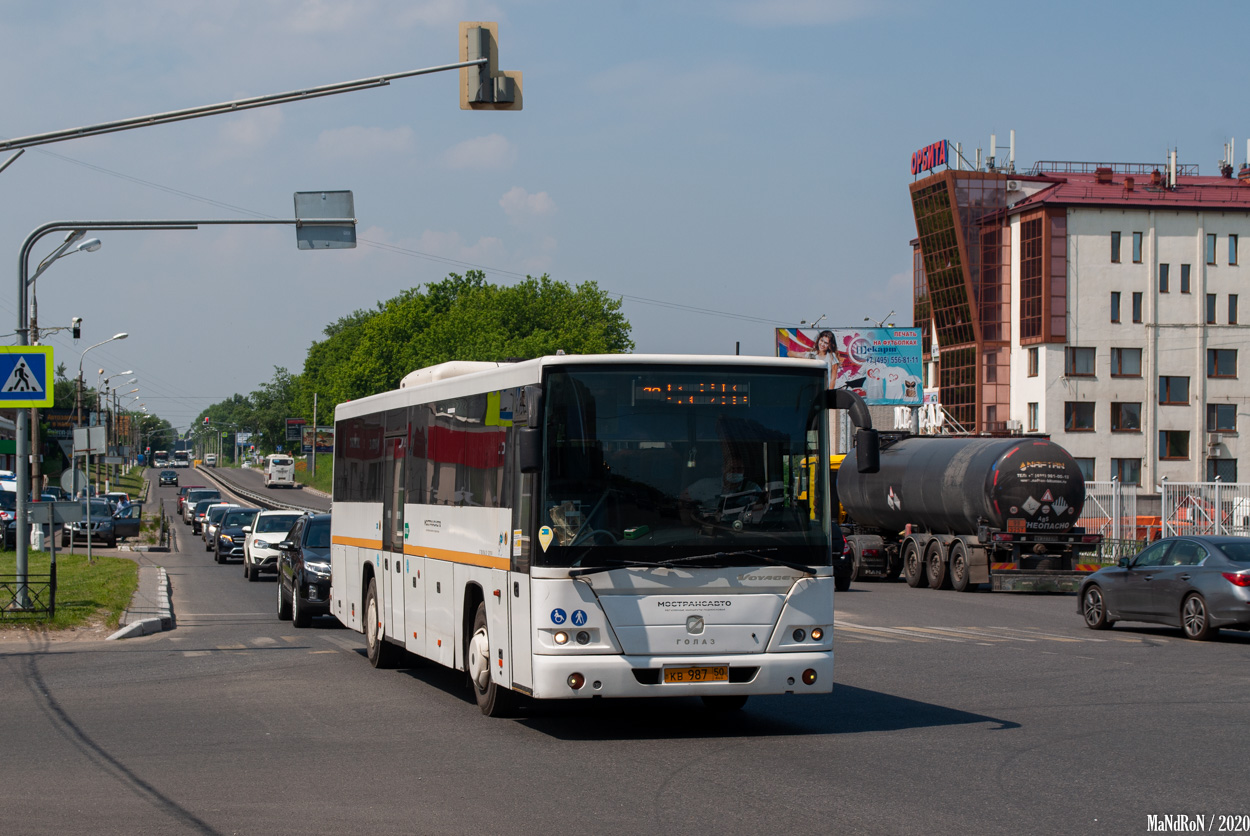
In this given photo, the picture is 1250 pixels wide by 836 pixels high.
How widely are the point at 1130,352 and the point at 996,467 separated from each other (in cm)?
4665

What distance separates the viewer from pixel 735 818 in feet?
25.4

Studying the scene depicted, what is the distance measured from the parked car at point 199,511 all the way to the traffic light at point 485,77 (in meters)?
49.9

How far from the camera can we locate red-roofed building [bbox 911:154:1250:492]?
7325 cm

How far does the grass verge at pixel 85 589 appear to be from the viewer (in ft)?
64.7

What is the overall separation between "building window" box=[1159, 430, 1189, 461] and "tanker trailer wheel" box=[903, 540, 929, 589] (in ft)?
147

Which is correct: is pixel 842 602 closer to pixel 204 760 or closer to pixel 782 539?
pixel 782 539

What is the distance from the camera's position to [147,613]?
21641 mm

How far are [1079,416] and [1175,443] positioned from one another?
566 cm

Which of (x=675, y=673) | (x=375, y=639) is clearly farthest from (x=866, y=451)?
(x=375, y=639)

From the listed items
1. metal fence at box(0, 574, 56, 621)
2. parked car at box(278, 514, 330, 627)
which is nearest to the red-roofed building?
parked car at box(278, 514, 330, 627)

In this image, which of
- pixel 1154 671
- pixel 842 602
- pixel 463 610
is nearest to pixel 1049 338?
pixel 842 602

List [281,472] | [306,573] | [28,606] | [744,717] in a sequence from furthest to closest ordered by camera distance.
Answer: [281,472], [306,573], [28,606], [744,717]

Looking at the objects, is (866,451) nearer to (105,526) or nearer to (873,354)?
(105,526)

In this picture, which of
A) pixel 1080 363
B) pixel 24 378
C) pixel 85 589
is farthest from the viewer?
pixel 1080 363
